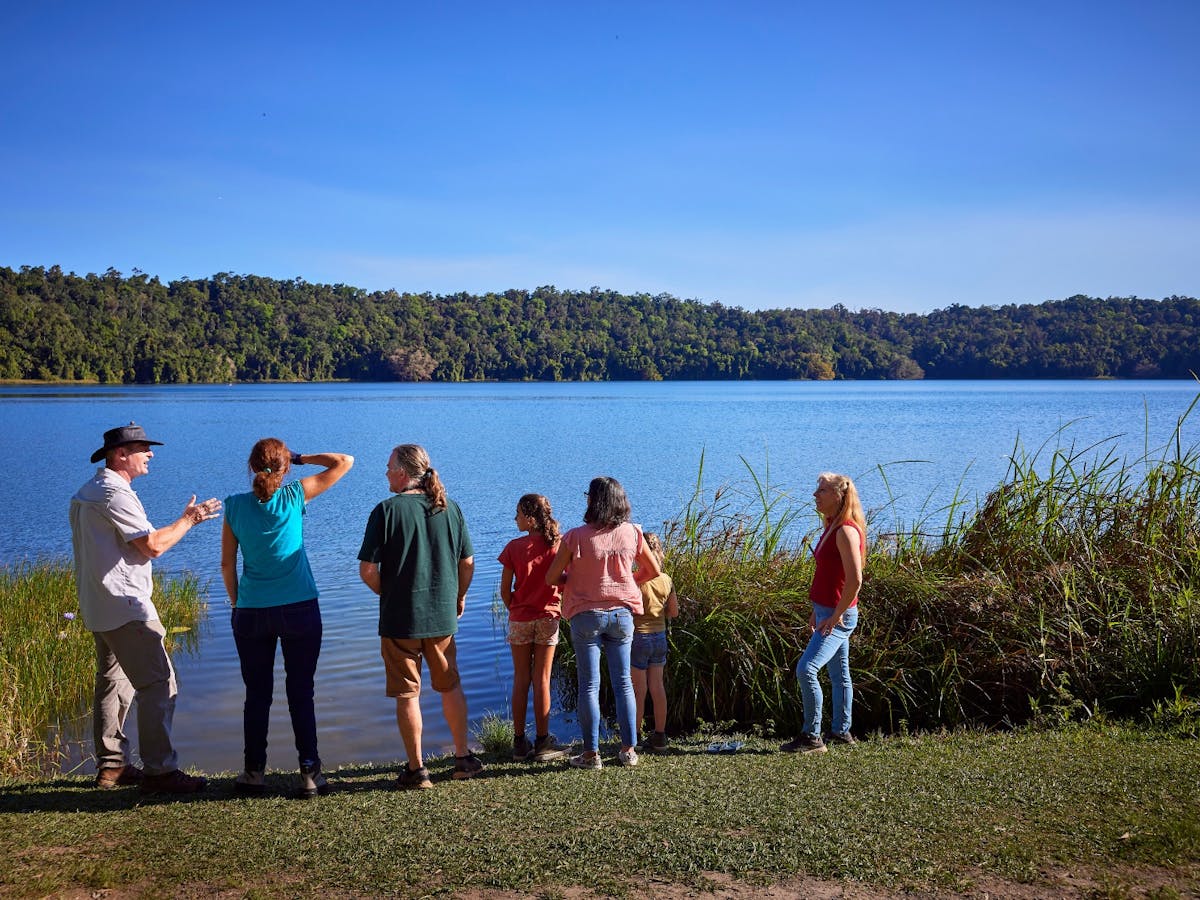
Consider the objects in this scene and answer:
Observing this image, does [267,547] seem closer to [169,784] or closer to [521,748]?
[169,784]

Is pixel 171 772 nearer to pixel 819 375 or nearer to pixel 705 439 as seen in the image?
pixel 705 439

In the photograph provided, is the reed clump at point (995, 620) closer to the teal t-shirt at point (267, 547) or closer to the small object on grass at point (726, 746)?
the small object on grass at point (726, 746)

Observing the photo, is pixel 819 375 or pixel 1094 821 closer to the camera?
pixel 1094 821

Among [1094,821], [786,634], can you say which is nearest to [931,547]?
[786,634]

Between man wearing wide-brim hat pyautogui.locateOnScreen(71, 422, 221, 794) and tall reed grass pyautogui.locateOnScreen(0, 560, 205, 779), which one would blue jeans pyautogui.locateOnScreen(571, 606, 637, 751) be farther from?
tall reed grass pyautogui.locateOnScreen(0, 560, 205, 779)

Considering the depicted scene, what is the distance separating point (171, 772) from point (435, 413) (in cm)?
6587

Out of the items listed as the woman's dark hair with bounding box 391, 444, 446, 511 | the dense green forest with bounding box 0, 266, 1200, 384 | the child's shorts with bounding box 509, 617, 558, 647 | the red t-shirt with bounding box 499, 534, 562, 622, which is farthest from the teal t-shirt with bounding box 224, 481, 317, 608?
the dense green forest with bounding box 0, 266, 1200, 384

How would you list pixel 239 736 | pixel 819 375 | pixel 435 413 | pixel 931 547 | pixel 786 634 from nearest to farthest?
pixel 786 634
pixel 239 736
pixel 931 547
pixel 435 413
pixel 819 375

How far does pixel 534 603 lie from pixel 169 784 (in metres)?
2.33

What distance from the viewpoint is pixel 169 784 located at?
19.0 ft

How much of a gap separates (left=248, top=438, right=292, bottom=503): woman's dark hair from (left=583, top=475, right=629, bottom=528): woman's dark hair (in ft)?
5.70

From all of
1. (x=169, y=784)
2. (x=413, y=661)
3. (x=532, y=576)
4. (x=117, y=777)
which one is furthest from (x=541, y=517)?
(x=117, y=777)

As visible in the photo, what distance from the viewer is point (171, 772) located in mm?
5805

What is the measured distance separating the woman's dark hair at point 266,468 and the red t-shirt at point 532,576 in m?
1.58
